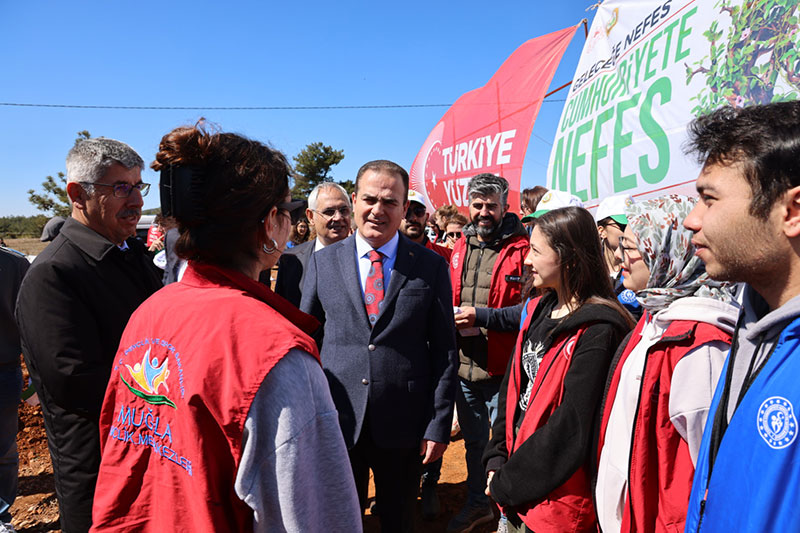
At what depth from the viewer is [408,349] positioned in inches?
89.5

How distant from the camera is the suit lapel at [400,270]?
228 centimetres

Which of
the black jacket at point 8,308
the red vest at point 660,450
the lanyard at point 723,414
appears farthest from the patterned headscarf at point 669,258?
the black jacket at point 8,308

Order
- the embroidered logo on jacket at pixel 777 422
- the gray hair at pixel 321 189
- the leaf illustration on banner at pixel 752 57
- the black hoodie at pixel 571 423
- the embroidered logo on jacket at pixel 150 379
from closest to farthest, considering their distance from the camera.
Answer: the embroidered logo on jacket at pixel 777 422
the embroidered logo on jacket at pixel 150 379
the black hoodie at pixel 571 423
the leaf illustration on banner at pixel 752 57
the gray hair at pixel 321 189

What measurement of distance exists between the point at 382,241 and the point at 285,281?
3.64 feet

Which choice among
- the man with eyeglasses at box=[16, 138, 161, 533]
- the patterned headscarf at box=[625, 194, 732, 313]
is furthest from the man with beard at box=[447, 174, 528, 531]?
the man with eyeglasses at box=[16, 138, 161, 533]

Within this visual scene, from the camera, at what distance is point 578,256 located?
6.64 ft

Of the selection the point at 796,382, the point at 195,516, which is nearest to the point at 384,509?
the point at 195,516

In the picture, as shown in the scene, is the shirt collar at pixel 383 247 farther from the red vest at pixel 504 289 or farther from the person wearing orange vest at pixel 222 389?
the person wearing orange vest at pixel 222 389

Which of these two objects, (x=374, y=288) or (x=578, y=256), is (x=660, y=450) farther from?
(x=374, y=288)

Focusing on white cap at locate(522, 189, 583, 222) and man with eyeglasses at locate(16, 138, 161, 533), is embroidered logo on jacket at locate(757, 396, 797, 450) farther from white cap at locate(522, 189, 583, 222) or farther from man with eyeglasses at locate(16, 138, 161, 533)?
white cap at locate(522, 189, 583, 222)

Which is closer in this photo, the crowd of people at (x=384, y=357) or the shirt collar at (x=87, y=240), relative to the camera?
the crowd of people at (x=384, y=357)

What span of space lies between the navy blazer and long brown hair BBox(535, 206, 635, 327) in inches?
24.2

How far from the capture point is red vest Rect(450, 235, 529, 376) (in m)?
3.16

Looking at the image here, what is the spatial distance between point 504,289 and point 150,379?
8.64 ft
